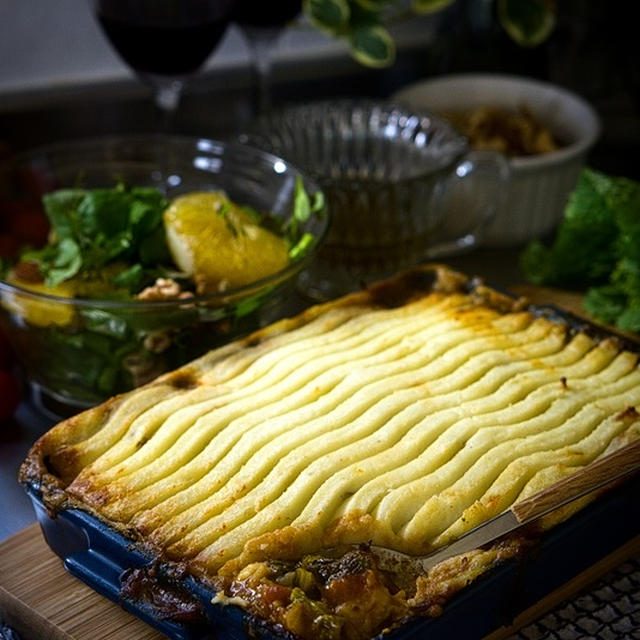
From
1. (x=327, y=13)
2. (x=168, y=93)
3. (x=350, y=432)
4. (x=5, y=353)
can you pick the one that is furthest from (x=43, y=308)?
(x=327, y=13)

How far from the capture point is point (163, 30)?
1.76 meters

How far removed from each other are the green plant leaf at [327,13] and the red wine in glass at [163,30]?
19cm

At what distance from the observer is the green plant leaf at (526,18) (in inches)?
83.4

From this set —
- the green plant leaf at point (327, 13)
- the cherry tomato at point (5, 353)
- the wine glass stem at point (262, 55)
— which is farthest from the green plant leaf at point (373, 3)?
the cherry tomato at point (5, 353)

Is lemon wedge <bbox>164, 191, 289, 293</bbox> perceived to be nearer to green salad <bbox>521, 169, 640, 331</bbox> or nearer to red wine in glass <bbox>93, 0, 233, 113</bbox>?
red wine in glass <bbox>93, 0, 233, 113</bbox>

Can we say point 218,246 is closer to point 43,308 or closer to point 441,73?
point 43,308

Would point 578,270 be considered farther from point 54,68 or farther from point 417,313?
point 54,68

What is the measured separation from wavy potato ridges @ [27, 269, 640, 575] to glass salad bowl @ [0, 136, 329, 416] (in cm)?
8

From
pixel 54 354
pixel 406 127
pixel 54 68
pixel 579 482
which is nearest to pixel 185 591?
pixel 579 482

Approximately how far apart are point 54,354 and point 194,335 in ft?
0.62

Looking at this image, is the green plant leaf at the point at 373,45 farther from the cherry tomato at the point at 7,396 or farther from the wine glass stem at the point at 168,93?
the cherry tomato at the point at 7,396

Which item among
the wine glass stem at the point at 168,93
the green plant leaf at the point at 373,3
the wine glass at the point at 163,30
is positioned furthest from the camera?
the green plant leaf at the point at 373,3

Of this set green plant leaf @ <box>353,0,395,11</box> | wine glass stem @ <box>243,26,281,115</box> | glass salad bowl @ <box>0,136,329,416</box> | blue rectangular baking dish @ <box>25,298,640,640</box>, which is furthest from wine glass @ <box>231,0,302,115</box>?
blue rectangular baking dish @ <box>25,298,640,640</box>

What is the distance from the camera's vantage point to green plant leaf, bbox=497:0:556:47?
212 cm
